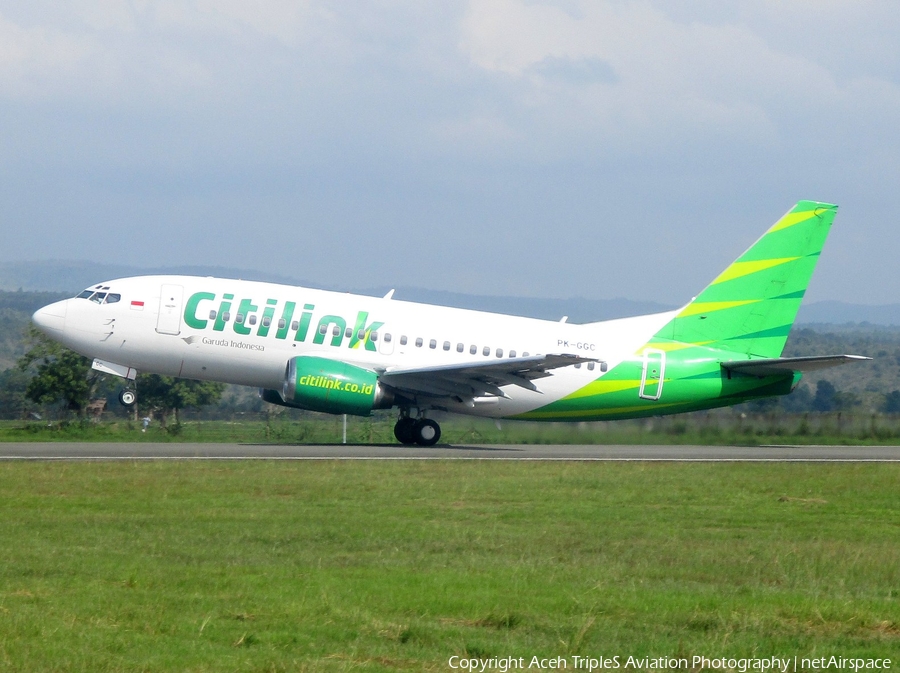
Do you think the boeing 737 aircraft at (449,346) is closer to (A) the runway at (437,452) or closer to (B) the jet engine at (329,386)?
(B) the jet engine at (329,386)

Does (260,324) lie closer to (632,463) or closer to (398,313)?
(398,313)

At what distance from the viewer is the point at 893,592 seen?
34.1ft

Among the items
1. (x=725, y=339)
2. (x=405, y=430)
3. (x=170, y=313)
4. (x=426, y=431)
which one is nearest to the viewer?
(x=170, y=313)

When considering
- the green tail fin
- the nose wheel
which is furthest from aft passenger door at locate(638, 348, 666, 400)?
the nose wheel

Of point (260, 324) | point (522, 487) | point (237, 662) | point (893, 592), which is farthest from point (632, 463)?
point (237, 662)

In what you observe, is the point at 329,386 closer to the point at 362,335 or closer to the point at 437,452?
the point at 362,335

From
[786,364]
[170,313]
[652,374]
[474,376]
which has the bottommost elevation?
[474,376]

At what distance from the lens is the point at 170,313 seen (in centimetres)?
2798

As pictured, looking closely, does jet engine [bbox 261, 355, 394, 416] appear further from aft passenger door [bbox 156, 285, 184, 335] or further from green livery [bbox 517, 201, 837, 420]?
green livery [bbox 517, 201, 837, 420]

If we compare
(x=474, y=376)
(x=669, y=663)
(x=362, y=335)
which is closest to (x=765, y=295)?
(x=474, y=376)

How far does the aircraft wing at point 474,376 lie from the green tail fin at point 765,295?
488 cm

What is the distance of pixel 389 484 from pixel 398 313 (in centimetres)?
1123

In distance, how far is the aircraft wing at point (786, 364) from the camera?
28.0m

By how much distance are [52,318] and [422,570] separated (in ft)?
66.6
